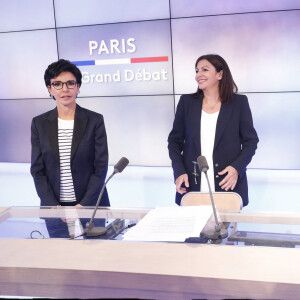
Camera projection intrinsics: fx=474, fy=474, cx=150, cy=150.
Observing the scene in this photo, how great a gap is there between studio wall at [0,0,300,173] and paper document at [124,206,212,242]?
3911 mm

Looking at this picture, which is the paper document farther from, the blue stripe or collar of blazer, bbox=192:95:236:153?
the blue stripe

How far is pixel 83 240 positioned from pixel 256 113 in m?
4.29

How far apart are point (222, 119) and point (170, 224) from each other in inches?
52.7

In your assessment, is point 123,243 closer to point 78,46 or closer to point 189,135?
point 189,135

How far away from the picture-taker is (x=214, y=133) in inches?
123

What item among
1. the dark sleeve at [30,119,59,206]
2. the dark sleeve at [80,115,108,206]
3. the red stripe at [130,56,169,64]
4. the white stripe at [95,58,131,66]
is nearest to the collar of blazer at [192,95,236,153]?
the dark sleeve at [80,115,108,206]

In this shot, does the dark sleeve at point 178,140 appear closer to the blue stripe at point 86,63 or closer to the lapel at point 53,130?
the lapel at point 53,130

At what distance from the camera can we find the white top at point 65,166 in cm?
276

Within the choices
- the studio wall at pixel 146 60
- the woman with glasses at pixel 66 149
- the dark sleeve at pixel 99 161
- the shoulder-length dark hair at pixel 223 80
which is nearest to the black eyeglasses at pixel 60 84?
the woman with glasses at pixel 66 149

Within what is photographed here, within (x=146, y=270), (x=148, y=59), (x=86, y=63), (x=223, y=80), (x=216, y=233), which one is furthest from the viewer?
(x=86, y=63)

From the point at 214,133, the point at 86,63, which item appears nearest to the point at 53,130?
the point at 214,133

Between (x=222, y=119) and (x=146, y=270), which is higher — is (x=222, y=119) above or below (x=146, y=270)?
above

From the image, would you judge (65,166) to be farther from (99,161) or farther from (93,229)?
(93,229)

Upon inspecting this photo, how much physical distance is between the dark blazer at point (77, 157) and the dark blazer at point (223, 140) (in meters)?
0.60
